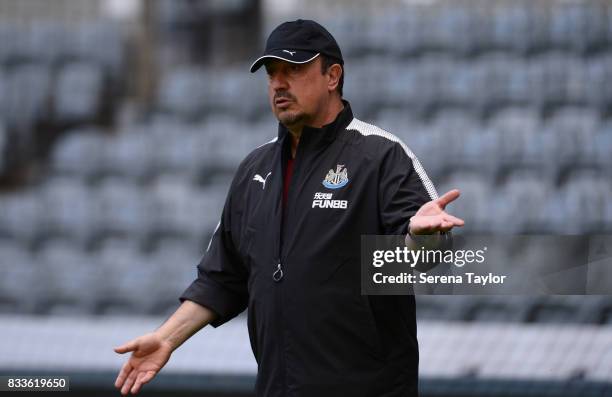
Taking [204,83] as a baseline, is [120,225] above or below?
below

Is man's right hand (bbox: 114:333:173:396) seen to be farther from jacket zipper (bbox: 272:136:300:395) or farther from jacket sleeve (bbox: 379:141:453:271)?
A: jacket sleeve (bbox: 379:141:453:271)

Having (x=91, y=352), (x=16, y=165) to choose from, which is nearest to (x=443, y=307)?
(x=91, y=352)

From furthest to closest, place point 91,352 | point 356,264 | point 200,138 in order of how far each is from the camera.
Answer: point 200,138
point 91,352
point 356,264

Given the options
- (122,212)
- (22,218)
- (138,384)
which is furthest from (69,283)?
(138,384)

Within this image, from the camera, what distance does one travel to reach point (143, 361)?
2.44m

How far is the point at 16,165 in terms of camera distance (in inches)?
313

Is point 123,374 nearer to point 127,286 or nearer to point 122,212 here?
point 127,286

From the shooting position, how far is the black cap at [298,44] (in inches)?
94.2

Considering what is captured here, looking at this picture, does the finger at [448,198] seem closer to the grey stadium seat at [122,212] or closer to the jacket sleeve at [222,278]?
the jacket sleeve at [222,278]

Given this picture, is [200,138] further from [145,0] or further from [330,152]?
[330,152]

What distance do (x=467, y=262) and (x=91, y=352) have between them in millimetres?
2315

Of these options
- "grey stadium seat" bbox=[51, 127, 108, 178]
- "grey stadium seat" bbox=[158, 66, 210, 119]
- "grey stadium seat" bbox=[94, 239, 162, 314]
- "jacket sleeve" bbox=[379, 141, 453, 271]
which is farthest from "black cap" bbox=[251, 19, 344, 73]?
"grey stadium seat" bbox=[158, 66, 210, 119]

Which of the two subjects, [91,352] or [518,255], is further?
[91,352]

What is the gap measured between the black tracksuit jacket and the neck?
1.0 inches
